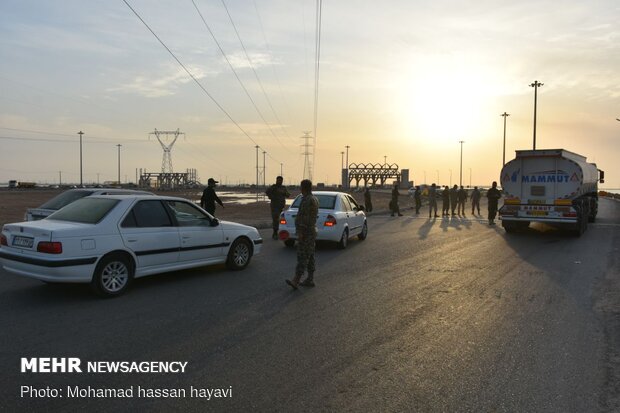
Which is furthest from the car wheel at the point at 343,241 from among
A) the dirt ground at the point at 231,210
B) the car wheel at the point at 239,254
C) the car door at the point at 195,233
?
the dirt ground at the point at 231,210

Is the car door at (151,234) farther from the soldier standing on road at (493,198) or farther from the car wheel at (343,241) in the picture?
the soldier standing on road at (493,198)

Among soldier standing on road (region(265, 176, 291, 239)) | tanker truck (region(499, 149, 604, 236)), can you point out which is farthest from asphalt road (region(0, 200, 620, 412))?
tanker truck (region(499, 149, 604, 236))

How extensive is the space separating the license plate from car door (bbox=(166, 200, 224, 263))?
222 cm

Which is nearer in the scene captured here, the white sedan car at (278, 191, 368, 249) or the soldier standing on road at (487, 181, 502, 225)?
the white sedan car at (278, 191, 368, 249)

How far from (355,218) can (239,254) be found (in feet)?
18.7

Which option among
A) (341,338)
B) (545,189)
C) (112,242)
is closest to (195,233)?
(112,242)

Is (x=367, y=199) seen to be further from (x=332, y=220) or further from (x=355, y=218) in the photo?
(x=332, y=220)

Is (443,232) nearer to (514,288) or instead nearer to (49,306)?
(514,288)

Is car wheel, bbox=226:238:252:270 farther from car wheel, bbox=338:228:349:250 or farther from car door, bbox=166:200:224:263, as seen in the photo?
car wheel, bbox=338:228:349:250

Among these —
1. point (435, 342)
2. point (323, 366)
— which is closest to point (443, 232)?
point (435, 342)

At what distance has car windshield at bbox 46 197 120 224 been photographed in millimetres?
7477

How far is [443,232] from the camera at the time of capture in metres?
18.4

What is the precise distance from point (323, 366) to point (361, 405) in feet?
2.70

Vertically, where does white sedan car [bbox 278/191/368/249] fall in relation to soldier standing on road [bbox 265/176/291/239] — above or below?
below
